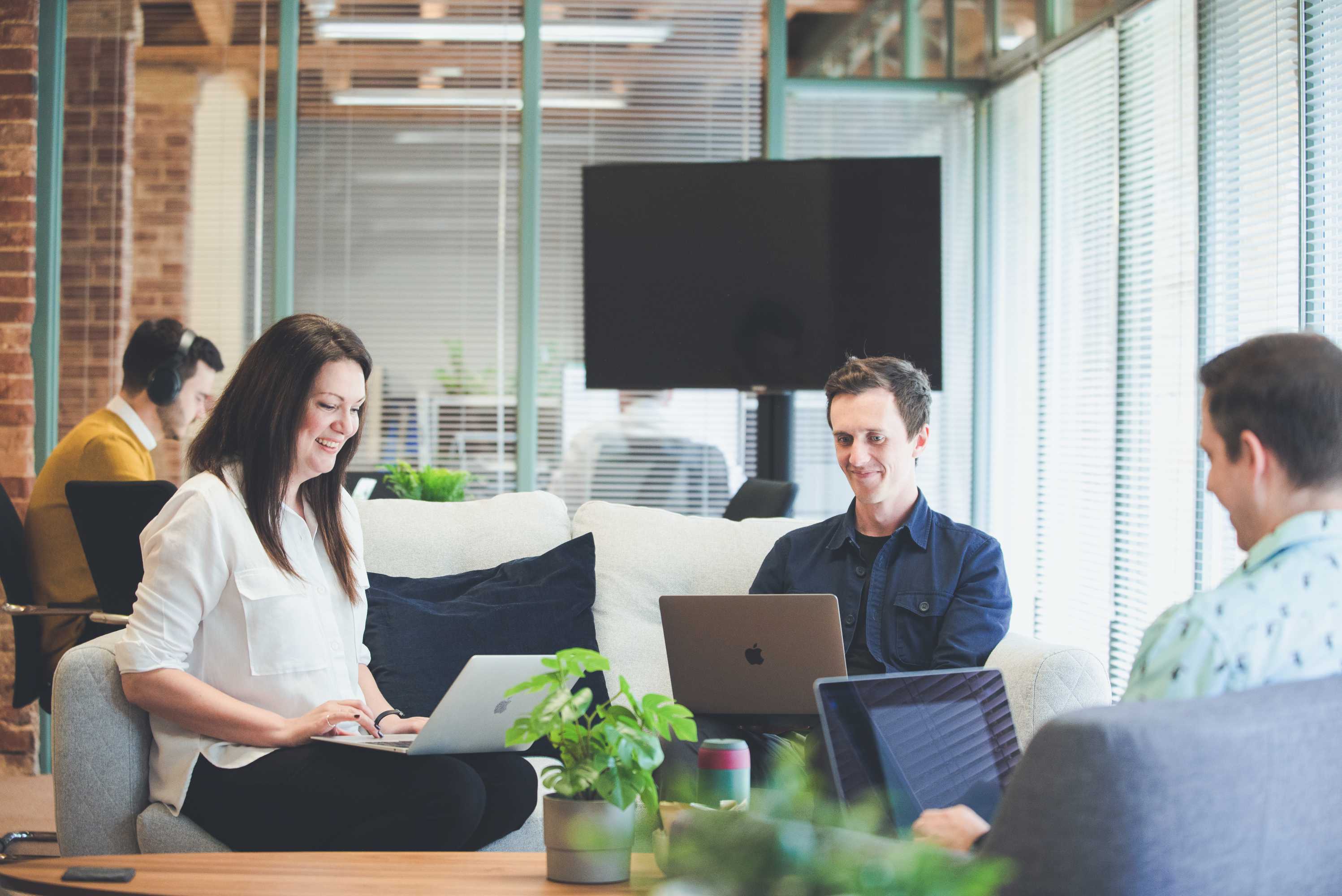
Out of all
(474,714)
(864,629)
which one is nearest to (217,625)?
(474,714)

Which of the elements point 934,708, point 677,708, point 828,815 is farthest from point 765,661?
point 828,815

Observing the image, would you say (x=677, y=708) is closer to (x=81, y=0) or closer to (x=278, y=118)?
(x=278, y=118)

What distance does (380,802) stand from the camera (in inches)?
81.4

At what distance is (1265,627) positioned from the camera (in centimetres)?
132

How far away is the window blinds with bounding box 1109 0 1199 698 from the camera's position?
3.41 metres

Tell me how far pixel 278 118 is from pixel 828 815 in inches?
178

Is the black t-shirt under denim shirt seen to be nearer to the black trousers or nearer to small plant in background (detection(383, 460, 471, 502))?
the black trousers

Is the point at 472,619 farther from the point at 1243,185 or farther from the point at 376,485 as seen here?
the point at 1243,185

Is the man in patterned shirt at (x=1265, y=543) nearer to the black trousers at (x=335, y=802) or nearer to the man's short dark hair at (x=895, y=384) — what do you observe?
the black trousers at (x=335, y=802)

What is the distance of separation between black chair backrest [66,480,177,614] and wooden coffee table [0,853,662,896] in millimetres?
1382

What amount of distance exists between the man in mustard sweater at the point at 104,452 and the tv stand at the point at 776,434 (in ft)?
6.01

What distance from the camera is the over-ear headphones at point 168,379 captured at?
11.4ft

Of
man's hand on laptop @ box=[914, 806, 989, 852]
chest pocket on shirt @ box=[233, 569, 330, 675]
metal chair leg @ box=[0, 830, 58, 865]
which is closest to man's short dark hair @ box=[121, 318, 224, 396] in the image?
metal chair leg @ box=[0, 830, 58, 865]

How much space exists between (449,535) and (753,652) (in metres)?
1.09
